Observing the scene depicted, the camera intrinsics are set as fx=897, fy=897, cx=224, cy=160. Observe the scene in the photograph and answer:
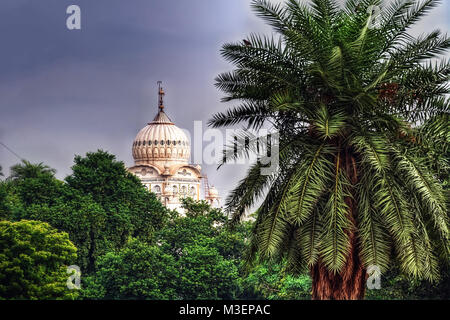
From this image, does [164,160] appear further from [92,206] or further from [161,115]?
[92,206]

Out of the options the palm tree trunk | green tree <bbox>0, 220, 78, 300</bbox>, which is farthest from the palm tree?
green tree <bbox>0, 220, 78, 300</bbox>

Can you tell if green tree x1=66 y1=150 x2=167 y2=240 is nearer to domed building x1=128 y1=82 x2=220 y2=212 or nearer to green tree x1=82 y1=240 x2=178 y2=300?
green tree x1=82 y1=240 x2=178 y2=300

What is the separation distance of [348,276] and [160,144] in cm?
Answer: 8832

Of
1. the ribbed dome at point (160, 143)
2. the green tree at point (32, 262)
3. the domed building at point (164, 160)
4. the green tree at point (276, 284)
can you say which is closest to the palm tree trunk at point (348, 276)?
the green tree at point (32, 262)

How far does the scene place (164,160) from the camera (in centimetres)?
10725

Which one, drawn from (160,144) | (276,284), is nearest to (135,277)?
(276,284)

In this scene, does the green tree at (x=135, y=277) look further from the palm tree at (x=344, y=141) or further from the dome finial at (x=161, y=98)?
the dome finial at (x=161, y=98)

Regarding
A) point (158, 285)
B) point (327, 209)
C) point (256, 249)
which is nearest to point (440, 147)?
point (327, 209)

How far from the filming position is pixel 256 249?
64.3 ft

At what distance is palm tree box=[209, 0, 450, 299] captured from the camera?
1759 cm

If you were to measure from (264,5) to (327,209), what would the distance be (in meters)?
4.64

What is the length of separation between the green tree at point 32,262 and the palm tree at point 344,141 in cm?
1627

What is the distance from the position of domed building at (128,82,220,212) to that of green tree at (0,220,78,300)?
66.5 m
